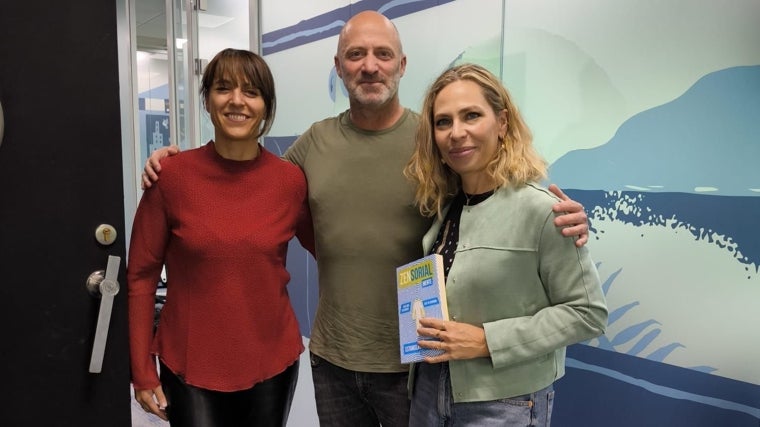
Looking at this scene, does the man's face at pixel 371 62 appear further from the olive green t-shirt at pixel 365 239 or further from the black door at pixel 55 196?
the black door at pixel 55 196

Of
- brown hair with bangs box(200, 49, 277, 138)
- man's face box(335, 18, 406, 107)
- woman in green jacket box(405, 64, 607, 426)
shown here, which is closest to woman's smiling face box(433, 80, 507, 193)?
woman in green jacket box(405, 64, 607, 426)

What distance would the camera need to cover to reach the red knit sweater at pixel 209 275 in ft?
4.60

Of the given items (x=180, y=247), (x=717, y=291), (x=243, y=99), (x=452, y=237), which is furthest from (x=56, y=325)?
(x=717, y=291)

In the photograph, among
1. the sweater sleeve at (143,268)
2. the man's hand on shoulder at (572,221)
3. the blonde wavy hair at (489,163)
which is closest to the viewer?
the man's hand on shoulder at (572,221)

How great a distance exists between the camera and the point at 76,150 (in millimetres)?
1331

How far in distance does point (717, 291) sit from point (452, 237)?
0.71 meters

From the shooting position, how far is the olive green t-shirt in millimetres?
1604

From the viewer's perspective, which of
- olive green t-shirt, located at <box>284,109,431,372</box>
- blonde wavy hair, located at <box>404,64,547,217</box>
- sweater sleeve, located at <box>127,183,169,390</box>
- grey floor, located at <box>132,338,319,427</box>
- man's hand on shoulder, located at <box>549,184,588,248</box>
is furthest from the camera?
grey floor, located at <box>132,338,319,427</box>

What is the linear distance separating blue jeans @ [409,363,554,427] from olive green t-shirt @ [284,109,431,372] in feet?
0.83

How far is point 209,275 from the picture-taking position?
4.58 ft

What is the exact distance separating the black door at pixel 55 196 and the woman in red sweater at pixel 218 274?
87 millimetres

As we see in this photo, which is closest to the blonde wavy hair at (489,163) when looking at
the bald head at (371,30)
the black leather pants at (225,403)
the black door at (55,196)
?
the bald head at (371,30)

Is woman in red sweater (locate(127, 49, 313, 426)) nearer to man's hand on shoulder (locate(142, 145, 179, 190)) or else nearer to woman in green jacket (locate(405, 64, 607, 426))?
man's hand on shoulder (locate(142, 145, 179, 190))

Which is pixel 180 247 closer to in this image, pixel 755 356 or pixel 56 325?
pixel 56 325
